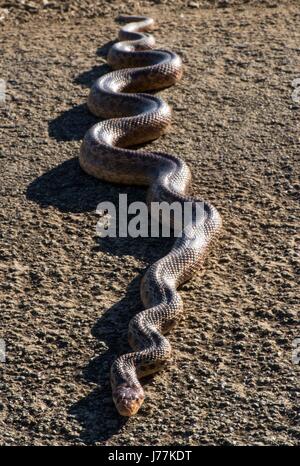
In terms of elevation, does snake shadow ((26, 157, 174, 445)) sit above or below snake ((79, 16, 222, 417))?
below

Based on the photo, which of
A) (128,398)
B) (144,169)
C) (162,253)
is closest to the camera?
(128,398)

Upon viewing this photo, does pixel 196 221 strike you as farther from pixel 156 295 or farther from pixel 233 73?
pixel 233 73

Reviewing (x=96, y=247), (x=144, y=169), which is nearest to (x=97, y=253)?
(x=96, y=247)

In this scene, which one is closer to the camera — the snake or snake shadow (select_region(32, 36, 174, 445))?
snake shadow (select_region(32, 36, 174, 445))

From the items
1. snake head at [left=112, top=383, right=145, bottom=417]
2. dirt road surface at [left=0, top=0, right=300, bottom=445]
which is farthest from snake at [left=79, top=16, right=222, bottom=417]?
dirt road surface at [left=0, top=0, right=300, bottom=445]

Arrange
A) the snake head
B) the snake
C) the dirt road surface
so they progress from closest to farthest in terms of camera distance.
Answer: the snake head, the dirt road surface, the snake

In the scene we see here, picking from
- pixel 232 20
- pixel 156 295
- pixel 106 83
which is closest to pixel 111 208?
pixel 156 295

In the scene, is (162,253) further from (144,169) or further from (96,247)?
(144,169)

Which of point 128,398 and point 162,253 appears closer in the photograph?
point 128,398

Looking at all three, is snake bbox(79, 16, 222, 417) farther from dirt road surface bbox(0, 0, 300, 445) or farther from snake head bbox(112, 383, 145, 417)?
dirt road surface bbox(0, 0, 300, 445)
